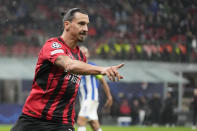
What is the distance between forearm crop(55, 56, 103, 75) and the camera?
4.79 metres

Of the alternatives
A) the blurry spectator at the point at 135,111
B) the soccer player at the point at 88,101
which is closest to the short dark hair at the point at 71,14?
the soccer player at the point at 88,101

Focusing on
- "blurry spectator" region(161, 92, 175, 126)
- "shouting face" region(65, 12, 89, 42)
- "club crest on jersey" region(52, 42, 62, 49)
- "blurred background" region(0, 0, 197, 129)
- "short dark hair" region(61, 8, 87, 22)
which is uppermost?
"short dark hair" region(61, 8, 87, 22)

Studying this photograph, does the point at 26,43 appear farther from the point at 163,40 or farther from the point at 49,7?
the point at 163,40

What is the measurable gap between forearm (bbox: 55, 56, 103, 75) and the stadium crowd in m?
20.1

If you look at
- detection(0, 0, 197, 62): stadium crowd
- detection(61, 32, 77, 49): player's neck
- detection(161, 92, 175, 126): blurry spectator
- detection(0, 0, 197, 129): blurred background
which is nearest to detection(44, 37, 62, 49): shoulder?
detection(61, 32, 77, 49): player's neck

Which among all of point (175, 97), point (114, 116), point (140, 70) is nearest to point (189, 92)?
point (175, 97)

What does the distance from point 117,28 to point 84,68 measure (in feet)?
80.6

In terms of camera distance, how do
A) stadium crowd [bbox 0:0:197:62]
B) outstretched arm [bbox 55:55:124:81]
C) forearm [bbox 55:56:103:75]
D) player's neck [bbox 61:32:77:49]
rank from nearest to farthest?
1. outstretched arm [bbox 55:55:124:81]
2. forearm [bbox 55:56:103:75]
3. player's neck [bbox 61:32:77:49]
4. stadium crowd [bbox 0:0:197:62]

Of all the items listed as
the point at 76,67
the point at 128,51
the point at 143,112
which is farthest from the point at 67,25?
the point at 128,51

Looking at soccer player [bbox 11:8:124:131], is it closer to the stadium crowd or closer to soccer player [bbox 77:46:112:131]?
soccer player [bbox 77:46:112:131]

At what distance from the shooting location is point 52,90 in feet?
18.5

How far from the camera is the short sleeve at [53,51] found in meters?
5.30

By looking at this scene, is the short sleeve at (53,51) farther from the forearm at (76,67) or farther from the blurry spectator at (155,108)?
the blurry spectator at (155,108)

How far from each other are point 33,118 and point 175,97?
22140 millimetres
